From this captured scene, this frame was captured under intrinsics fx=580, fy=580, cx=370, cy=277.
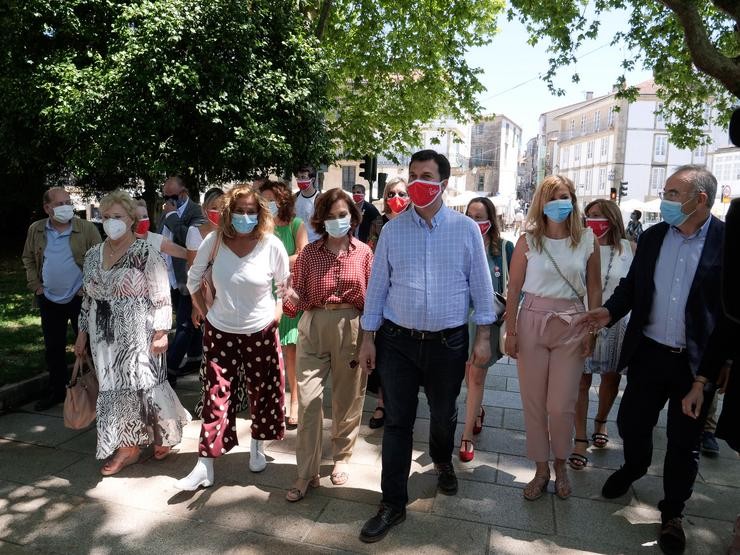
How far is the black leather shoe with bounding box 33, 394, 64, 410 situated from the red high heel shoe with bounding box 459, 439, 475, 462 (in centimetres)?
373

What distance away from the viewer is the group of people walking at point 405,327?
3.38 m

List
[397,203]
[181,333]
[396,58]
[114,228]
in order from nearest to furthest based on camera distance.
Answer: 1. [114,228]
2. [397,203]
3. [181,333]
4. [396,58]

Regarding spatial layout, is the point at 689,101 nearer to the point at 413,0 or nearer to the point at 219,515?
the point at 413,0

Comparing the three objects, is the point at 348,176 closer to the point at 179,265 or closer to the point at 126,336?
the point at 179,265

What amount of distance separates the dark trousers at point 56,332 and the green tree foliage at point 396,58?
9252mm

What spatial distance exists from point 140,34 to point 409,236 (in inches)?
311

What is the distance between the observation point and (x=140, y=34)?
9258 millimetres

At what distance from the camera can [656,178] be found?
6225cm

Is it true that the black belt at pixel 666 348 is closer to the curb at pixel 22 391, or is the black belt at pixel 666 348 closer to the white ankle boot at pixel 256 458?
the white ankle boot at pixel 256 458

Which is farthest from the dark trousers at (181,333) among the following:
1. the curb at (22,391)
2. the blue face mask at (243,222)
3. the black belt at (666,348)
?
the black belt at (666,348)

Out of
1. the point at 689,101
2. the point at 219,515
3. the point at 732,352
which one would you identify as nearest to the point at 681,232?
the point at 732,352

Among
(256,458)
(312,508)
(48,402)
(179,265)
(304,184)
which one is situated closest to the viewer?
(312,508)

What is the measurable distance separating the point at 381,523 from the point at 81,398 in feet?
7.79

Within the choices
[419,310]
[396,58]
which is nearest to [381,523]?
[419,310]
